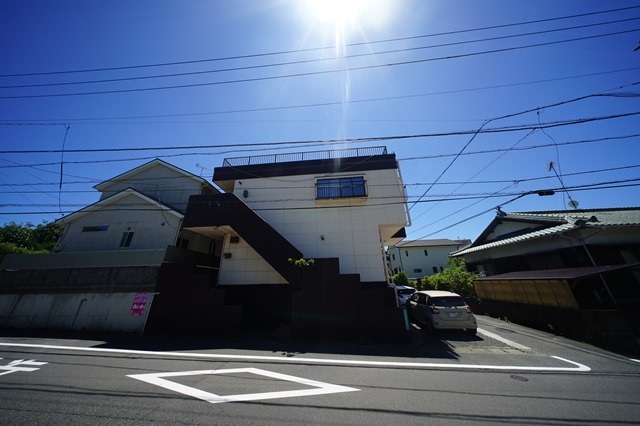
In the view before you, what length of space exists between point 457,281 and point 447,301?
8335mm

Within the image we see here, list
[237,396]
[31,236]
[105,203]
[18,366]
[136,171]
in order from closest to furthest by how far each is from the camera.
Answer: [237,396]
[18,366]
[105,203]
[136,171]
[31,236]

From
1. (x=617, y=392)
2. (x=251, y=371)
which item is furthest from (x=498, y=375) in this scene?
(x=251, y=371)

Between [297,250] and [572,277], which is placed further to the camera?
[297,250]

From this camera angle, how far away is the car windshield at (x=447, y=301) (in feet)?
29.1

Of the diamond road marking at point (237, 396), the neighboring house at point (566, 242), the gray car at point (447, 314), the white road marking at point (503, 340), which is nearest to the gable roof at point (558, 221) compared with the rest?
the neighboring house at point (566, 242)

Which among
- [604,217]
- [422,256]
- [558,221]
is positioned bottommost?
[558,221]

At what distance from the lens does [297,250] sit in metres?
9.42

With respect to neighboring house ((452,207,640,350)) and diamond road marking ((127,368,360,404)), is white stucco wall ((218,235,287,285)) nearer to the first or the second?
diamond road marking ((127,368,360,404))

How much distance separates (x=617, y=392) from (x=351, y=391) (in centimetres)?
534

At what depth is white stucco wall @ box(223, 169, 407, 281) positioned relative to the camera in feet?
35.3

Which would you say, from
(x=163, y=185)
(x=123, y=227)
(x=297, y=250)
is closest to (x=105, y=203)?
(x=123, y=227)

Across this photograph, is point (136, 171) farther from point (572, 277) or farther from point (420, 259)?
point (420, 259)

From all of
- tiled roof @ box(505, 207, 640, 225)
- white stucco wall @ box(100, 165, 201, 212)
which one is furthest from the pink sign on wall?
tiled roof @ box(505, 207, 640, 225)

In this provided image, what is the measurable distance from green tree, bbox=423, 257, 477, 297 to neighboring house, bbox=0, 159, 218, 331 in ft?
59.8
